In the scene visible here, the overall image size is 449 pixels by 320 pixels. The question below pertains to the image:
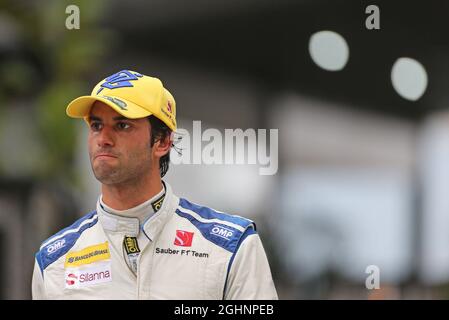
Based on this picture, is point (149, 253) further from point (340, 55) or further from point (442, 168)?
point (442, 168)

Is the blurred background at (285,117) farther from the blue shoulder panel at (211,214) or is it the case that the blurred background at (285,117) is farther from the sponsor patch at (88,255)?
the sponsor patch at (88,255)

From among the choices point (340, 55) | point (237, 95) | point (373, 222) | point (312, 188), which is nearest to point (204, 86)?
point (237, 95)

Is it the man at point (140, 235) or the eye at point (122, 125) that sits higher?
the eye at point (122, 125)

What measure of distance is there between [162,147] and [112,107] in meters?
0.20

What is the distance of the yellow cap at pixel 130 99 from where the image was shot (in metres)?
2.17

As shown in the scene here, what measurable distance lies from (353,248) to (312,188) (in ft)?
4.95

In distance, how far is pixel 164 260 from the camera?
2.25 metres

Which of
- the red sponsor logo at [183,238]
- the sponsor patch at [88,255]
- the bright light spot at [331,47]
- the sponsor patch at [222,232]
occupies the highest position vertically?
the bright light spot at [331,47]

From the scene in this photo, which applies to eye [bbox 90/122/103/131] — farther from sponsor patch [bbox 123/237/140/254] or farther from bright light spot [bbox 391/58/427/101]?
bright light spot [bbox 391/58/427/101]

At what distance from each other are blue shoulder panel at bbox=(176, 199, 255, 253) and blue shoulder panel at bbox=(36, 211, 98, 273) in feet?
0.85

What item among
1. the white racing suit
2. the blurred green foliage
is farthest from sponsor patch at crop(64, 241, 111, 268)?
the blurred green foliage
